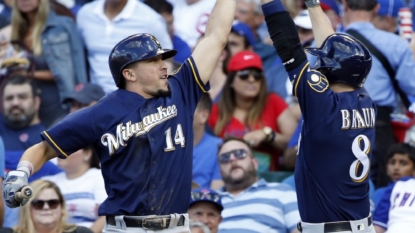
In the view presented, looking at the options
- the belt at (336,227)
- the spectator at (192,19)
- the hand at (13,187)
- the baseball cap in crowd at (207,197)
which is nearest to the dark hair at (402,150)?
the baseball cap in crowd at (207,197)

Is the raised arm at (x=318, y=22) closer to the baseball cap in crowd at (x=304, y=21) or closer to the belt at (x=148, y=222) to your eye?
the belt at (x=148, y=222)

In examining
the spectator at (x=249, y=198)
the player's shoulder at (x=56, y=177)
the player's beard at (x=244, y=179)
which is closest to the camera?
the spectator at (x=249, y=198)

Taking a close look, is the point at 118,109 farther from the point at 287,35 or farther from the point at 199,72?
the point at 287,35

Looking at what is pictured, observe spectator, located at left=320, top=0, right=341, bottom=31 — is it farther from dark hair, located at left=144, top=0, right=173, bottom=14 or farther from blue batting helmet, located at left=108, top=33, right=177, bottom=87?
blue batting helmet, located at left=108, top=33, right=177, bottom=87

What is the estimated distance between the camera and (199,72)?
6.62 metres

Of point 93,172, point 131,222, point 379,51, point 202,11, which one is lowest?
point 131,222

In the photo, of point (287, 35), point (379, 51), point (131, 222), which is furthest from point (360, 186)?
point (379, 51)

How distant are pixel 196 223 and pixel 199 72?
2.19 m

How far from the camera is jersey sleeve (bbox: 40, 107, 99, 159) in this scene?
20.4 feet

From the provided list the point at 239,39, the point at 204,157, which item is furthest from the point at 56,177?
the point at 239,39

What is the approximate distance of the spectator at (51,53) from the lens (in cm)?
1020

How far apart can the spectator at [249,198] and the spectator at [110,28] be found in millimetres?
1676

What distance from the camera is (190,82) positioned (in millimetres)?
6617

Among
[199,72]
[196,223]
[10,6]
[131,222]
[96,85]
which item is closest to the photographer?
[131,222]
